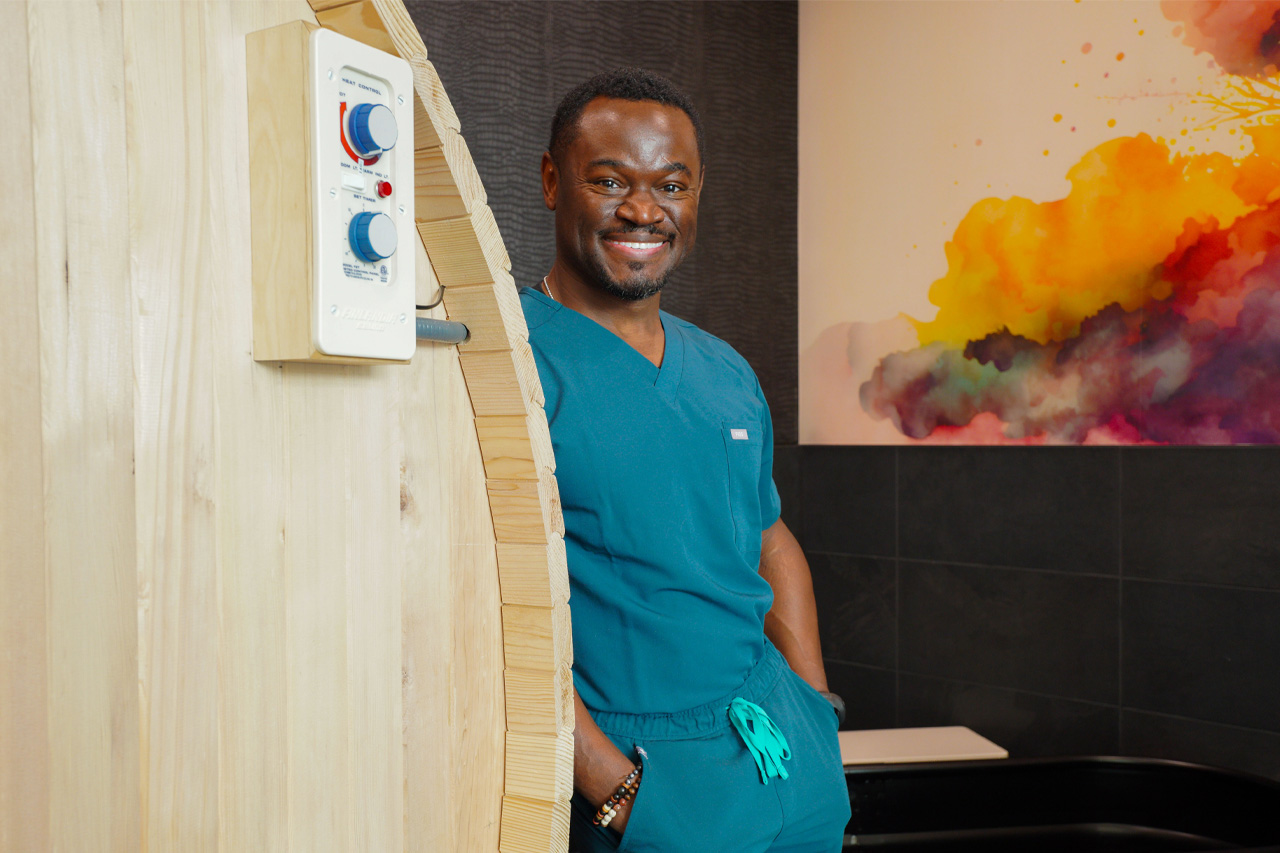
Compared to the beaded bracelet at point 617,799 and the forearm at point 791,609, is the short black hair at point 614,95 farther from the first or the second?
the beaded bracelet at point 617,799

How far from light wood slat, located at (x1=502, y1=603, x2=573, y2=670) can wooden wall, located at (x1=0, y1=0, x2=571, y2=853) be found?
7 cm

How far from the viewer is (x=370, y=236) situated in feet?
2.18

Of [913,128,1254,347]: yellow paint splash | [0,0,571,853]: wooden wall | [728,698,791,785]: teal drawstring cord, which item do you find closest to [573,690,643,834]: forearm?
[728,698,791,785]: teal drawstring cord

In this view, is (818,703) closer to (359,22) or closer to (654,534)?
(654,534)

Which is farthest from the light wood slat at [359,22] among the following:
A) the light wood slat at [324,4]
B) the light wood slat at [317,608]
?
the light wood slat at [317,608]

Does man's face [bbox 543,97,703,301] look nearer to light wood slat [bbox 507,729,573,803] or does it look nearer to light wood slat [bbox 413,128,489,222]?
light wood slat [bbox 413,128,489,222]

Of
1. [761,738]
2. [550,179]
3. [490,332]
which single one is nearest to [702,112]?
[550,179]

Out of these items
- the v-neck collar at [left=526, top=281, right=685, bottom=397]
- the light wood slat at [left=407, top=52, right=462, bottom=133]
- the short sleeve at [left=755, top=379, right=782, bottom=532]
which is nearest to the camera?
the light wood slat at [left=407, top=52, right=462, bottom=133]

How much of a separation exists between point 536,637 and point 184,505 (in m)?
0.35

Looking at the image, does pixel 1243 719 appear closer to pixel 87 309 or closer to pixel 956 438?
pixel 956 438

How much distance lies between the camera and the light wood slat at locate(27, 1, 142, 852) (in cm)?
56

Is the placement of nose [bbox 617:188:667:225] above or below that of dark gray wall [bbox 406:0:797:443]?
below

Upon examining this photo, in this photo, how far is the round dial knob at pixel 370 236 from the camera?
0.67m

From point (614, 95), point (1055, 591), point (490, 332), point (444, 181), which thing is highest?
point (614, 95)
